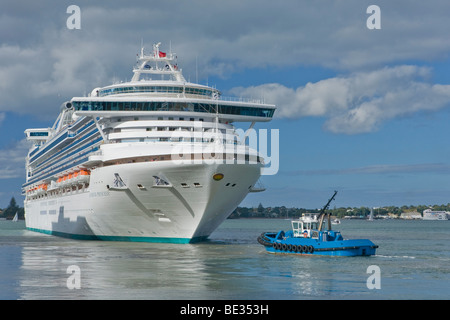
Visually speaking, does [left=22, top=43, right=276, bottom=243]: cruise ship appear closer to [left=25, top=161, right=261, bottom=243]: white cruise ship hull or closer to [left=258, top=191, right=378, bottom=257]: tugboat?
[left=25, top=161, right=261, bottom=243]: white cruise ship hull

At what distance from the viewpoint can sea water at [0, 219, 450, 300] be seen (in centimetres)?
2669

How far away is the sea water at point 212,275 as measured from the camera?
2669 cm

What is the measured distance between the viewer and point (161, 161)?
4588 centimetres

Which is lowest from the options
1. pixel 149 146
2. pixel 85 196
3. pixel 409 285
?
pixel 409 285

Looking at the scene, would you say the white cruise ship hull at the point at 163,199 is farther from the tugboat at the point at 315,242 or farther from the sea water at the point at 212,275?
the tugboat at the point at 315,242

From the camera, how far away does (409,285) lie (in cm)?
3003

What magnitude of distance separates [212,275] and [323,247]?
13.5 m

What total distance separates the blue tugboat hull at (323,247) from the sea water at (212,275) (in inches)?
31.1

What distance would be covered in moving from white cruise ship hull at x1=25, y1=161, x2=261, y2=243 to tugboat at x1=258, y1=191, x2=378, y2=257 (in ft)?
16.3

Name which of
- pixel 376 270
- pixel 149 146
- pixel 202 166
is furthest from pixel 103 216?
pixel 376 270

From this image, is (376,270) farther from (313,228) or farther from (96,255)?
(96,255)

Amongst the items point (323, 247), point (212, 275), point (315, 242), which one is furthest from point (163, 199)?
point (212, 275)
